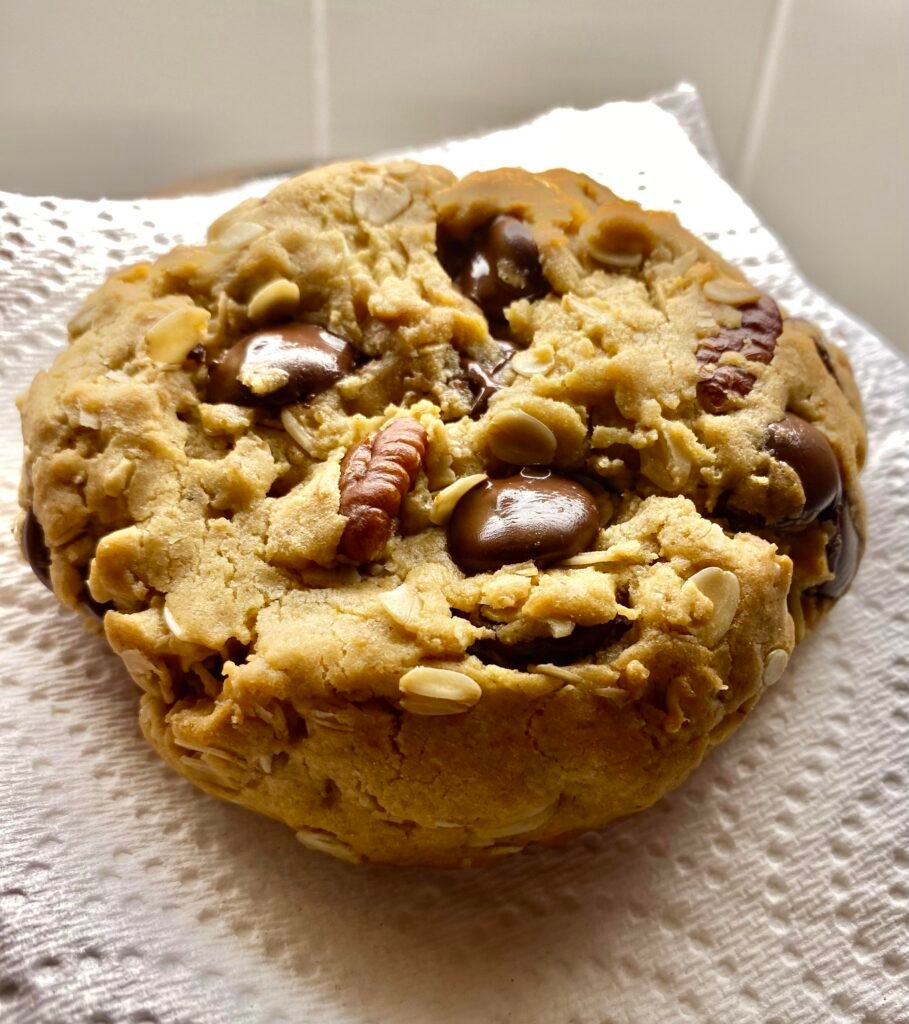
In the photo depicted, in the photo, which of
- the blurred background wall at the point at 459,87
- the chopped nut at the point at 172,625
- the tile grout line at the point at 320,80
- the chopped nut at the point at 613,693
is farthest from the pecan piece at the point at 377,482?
the tile grout line at the point at 320,80

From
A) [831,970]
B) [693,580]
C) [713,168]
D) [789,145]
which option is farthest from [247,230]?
[789,145]

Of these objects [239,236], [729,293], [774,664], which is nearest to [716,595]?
[774,664]

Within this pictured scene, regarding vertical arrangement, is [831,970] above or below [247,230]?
below

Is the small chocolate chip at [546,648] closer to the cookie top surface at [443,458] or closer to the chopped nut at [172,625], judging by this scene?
the cookie top surface at [443,458]

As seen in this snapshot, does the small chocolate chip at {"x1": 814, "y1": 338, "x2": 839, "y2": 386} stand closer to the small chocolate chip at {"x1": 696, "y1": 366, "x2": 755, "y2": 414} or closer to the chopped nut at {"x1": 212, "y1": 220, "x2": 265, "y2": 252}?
the small chocolate chip at {"x1": 696, "y1": 366, "x2": 755, "y2": 414}

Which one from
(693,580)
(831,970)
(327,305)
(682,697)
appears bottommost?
(831,970)

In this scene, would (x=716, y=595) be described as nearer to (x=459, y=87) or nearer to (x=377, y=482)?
(x=377, y=482)

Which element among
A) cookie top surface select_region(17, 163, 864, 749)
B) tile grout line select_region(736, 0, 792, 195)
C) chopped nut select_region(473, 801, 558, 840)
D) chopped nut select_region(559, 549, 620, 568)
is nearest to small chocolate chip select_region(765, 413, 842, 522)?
cookie top surface select_region(17, 163, 864, 749)

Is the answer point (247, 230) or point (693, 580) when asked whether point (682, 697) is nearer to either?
point (693, 580)
